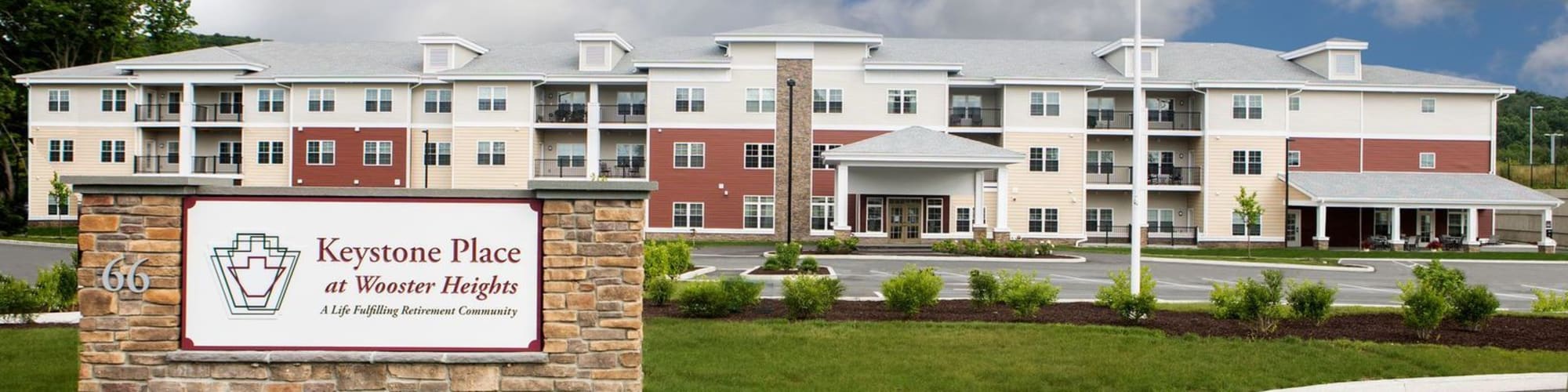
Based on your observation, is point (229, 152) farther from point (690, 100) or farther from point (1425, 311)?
point (1425, 311)

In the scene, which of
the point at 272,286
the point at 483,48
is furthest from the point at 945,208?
the point at 272,286

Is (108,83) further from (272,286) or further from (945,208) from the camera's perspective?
(272,286)

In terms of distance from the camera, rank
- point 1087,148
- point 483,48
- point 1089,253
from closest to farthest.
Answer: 1. point 1089,253
2. point 1087,148
3. point 483,48

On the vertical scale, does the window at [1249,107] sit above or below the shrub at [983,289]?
above

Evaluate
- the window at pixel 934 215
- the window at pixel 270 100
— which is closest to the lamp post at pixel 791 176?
the window at pixel 934 215

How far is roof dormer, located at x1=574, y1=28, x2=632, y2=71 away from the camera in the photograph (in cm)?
4519

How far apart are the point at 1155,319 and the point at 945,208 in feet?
96.8

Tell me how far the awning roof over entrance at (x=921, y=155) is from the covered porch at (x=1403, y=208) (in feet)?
50.0

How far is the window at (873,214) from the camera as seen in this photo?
42.7m

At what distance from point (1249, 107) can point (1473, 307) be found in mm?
34431

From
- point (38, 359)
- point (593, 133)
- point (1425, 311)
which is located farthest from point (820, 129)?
point (38, 359)

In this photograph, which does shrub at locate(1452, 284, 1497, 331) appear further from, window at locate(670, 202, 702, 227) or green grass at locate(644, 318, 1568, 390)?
window at locate(670, 202, 702, 227)

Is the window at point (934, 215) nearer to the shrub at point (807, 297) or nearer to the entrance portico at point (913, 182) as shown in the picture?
the entrance portico at point (913, 182)

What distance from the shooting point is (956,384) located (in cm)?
880
